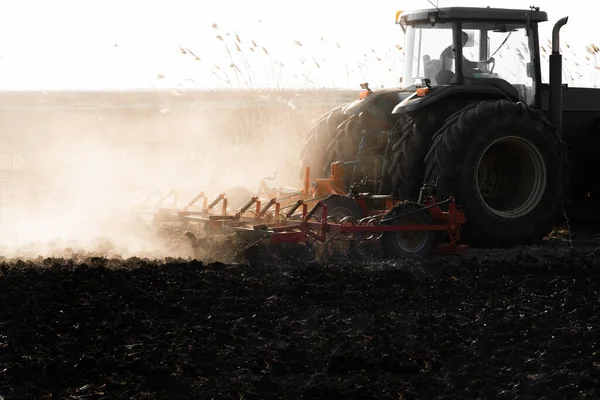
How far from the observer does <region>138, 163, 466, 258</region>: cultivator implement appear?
28.9 ft

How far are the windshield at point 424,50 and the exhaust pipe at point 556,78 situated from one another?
115 centimetres

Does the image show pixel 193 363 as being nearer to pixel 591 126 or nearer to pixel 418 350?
pixel 418 350

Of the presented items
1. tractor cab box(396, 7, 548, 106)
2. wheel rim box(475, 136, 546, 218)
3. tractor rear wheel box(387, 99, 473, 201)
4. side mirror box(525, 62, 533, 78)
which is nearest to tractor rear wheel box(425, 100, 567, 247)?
wheel rim box(475, 136, 546, 218)

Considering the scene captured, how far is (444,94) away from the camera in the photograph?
9.70m

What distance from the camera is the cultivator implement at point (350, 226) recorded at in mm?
8797

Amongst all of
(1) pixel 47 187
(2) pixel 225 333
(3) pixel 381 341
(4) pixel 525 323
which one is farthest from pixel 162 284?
(1) pixel 47 187

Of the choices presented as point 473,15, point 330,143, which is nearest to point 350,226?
point 330,143

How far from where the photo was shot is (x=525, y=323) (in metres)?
6.90

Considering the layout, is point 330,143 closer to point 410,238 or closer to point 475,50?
point 475,50

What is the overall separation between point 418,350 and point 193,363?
1337 mm

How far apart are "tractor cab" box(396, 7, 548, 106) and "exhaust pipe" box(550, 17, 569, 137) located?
176 mm

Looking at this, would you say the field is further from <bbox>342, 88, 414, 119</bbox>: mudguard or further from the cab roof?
the cab roof

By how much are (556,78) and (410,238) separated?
259 centimetres

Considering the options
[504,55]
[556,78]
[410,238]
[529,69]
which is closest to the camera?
[410,238]
